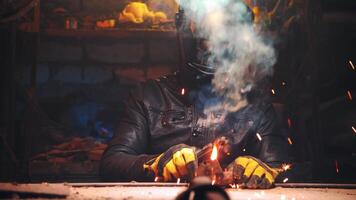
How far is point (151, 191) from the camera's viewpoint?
128 inches

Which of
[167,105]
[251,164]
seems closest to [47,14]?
[167,105]

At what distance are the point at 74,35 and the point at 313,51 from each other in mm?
3541

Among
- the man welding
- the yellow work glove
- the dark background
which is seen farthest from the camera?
the dark background

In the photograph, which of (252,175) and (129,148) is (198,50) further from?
(252,175)

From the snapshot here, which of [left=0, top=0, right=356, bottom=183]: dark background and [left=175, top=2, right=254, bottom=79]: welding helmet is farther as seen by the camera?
[left=0, top=0, right=356, bottom=183]: dark background

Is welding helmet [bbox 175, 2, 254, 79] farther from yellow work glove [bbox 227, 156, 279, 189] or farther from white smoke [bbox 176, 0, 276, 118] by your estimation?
yellow work glove [bbox 227, 156, 279, 189]

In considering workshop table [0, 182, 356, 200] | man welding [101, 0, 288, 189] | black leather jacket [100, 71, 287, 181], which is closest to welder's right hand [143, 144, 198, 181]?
workshop table [0, 182, 356, 200]

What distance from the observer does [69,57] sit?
807 centimetres

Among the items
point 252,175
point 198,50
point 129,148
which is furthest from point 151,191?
point 198,50

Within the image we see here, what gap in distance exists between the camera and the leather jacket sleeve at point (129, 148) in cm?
462

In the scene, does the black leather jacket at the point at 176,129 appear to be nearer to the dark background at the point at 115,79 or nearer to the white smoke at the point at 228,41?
the white smoke at the point at 228,41

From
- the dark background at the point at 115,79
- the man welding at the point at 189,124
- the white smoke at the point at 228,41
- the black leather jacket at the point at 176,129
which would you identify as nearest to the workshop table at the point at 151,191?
the man welding at the point at 189,124

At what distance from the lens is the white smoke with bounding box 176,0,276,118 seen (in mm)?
4949

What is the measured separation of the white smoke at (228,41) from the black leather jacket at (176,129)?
0.20 m
